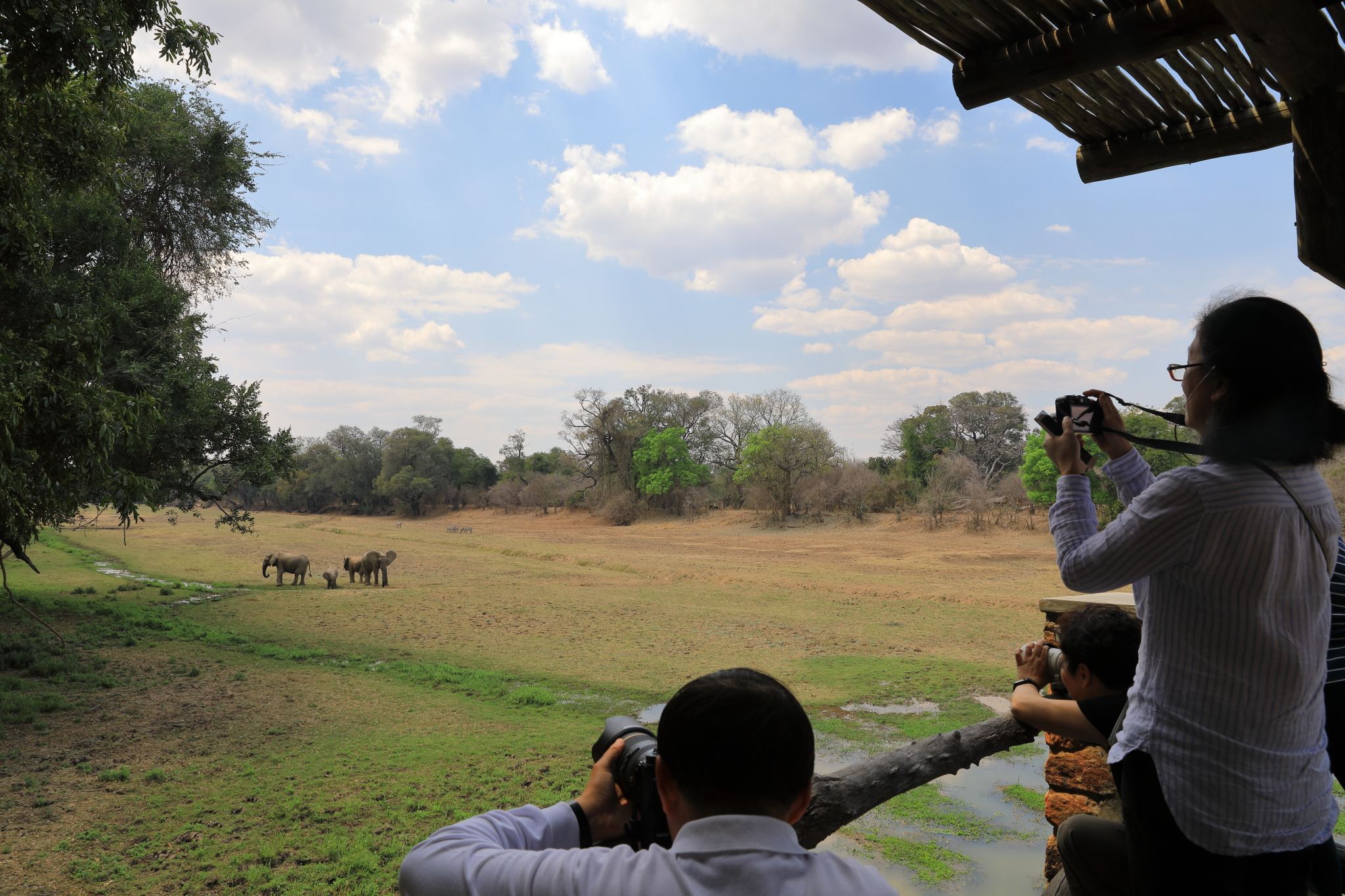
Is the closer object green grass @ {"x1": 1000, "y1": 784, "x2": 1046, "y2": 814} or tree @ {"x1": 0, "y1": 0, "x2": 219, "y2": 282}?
tree @ {"x1": 0, "y1": 0, "x2": 219, "y2": 282}

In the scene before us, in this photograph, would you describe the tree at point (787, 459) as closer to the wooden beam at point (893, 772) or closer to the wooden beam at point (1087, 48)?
the wooden beam at point (893, 772)

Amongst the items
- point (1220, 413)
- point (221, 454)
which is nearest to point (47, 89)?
point (1220, 413)

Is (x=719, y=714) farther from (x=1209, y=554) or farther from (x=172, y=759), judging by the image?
(x=172, y=759)

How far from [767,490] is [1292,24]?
108 ft

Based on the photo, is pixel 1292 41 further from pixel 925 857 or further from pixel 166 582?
pixel 166 582

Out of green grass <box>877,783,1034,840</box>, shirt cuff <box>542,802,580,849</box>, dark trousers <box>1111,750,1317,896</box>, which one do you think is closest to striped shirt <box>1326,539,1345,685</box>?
dark trousers <box>1111,750,1317,896</box>

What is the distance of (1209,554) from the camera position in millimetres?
1244

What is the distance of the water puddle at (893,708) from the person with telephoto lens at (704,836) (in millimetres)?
6369

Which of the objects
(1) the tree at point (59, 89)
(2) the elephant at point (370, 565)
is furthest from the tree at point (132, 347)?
(2) the elephant at point (370, 565)

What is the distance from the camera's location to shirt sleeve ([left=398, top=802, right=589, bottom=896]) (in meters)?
0.82

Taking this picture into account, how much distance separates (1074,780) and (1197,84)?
225cm

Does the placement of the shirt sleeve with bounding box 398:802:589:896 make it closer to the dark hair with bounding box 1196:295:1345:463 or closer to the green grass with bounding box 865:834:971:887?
the dark hair with bounding box 1196:295:1345:463

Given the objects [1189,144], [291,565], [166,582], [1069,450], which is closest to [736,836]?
[1069,450]

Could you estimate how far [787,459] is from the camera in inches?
1326
